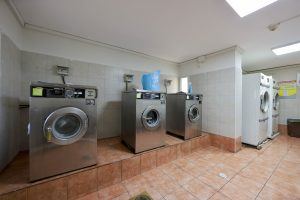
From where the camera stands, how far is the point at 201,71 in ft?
11.3

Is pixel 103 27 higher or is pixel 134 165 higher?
pixel 103 27

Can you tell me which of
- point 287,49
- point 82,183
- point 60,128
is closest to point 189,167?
point 82,183

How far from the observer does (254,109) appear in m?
2.94

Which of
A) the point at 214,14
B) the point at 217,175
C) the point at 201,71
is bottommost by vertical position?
the point at 217,175

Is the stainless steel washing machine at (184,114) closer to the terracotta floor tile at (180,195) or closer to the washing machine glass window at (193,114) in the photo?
the washing machine glass window at (193,114)

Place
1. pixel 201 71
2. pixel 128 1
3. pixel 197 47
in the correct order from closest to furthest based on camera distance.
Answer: pixel 128 1 → pixel 197 47 → pixel 201 71

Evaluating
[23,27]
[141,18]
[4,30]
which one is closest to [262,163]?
[141,18]

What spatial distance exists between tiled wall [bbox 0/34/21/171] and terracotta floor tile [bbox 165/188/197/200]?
1973mm

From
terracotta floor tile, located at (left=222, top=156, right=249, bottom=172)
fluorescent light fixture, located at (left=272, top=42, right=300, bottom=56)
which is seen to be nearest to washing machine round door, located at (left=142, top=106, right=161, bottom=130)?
terracotta floor tile, located at (left=222, top=156, right=249, bottom=172)

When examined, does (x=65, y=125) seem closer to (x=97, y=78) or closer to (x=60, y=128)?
(x=60, y=128)

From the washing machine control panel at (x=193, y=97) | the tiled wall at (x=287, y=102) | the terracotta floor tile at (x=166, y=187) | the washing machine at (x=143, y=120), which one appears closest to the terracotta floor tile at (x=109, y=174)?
the washing machine at (x=143, y=120)

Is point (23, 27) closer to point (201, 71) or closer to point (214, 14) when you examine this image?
point (214, 14)

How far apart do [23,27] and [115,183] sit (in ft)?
9.07

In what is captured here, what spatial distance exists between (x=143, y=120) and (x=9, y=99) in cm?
176
